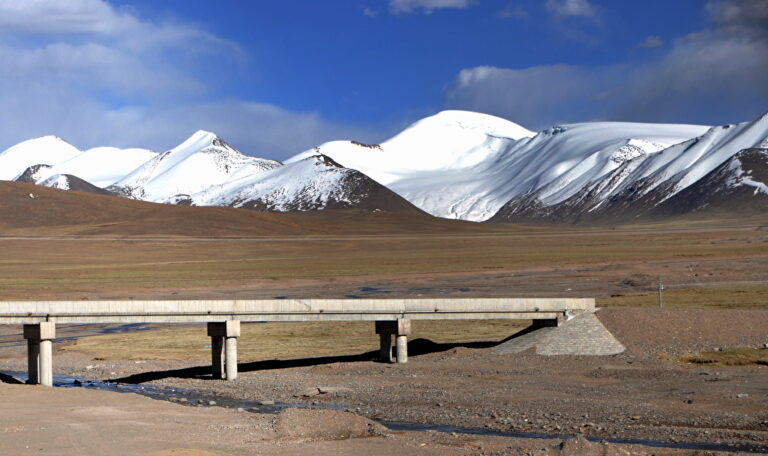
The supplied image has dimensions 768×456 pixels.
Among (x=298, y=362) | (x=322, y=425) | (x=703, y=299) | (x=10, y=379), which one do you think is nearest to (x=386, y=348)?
(x=298, y=362)

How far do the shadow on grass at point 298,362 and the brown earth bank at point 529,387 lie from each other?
89mm

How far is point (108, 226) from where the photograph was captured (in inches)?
7756

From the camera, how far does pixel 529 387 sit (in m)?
41.1

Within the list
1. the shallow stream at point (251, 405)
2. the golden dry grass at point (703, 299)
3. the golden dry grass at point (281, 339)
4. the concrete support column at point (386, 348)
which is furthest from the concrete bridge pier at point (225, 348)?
the golden dry grass at point (703, 299)

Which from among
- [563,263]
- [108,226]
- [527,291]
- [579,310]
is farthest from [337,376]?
[108,226]

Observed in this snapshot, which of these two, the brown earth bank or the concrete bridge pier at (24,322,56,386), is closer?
the brown earth bank

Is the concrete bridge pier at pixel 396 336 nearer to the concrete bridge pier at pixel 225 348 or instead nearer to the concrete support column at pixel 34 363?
the concrete bridge pier at pixel 225 348

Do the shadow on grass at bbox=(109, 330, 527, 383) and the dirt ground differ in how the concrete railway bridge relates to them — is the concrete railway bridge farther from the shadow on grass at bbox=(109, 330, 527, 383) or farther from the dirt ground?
the dirt ground

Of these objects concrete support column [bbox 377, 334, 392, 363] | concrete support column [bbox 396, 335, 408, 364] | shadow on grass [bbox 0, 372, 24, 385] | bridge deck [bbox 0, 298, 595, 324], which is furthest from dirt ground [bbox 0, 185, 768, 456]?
shadow on grass [bbox 0, 372, 24, 385]

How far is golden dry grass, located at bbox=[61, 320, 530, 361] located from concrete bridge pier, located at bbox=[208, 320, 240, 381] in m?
4.01

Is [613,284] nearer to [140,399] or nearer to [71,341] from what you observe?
[71,341]

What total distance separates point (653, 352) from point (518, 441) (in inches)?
743

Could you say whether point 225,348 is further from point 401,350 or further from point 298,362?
point 401,350

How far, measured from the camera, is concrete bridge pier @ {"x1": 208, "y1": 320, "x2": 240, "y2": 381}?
4587cm
